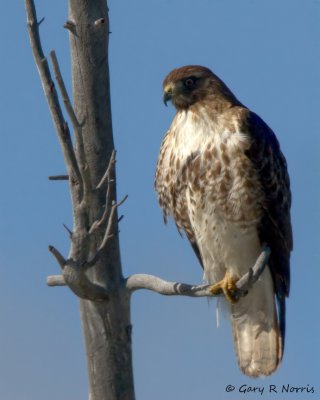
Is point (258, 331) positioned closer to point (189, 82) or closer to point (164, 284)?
point (189, 82)

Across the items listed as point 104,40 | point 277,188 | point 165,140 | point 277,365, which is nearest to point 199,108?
point 165,140

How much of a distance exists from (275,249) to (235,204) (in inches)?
21.7

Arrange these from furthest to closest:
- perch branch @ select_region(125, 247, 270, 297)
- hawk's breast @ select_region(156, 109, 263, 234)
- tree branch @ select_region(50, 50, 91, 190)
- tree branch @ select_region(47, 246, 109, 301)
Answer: hawk's breast @ select_region(156, 109, 263, 234), perch branch @ select_region(125, 247, 270, 297), tree branch @ select_region(47, 246, 109, 301), tree branch @ select_region(50, 50, 91, 190)

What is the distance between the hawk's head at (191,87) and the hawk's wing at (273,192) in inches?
12.4

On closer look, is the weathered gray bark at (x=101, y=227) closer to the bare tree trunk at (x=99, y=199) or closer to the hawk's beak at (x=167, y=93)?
the bare tree trunk at (x=99, y=199)

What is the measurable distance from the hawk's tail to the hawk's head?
54.0 inches

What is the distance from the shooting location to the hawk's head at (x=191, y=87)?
6.39m

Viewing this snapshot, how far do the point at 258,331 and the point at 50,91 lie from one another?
10.5ft

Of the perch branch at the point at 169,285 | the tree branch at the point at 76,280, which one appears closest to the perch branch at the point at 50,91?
the tree branch at the point at 76,280

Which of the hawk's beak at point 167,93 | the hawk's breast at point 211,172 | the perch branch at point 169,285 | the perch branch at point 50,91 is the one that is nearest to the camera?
the perch branch at point 50,91

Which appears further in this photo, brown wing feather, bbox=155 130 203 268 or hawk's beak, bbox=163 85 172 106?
hawk's beak, bbox=163 85 172 106

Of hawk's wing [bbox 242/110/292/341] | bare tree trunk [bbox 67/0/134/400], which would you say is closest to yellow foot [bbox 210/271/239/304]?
hawk's wing [bbox 242/110/292/341]

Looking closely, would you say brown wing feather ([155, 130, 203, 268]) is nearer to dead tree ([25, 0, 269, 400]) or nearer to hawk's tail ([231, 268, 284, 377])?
hawk's tail ([231, 268, 284, 377])

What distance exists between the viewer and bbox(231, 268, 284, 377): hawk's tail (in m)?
6.67
